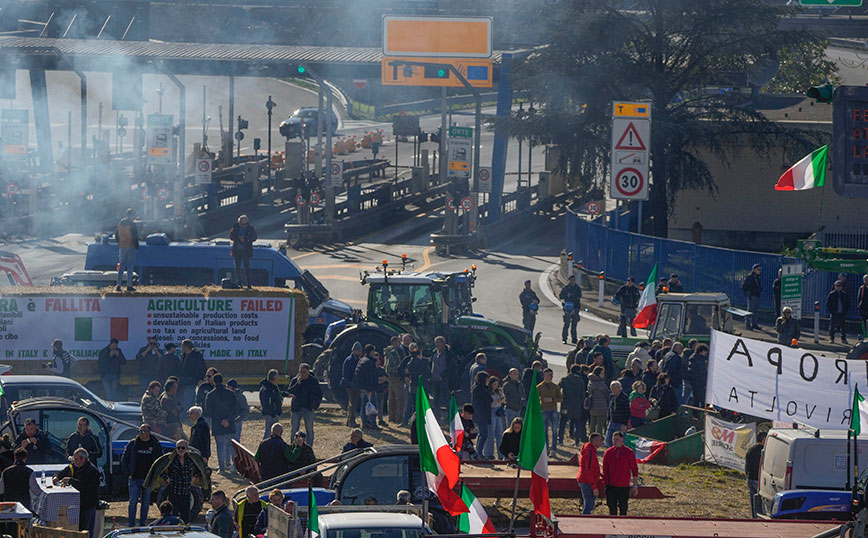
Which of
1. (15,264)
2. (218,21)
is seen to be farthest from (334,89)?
(15,264)

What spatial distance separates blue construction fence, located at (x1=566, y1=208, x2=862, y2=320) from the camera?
33906mm

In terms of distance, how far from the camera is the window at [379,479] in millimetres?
14367

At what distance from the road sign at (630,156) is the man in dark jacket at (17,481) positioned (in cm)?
1847

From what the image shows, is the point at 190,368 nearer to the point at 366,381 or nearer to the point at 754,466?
the point at 366,381

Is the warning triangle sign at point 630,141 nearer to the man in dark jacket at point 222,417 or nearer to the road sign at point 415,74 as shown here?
the man in dark jacket at point 222,417

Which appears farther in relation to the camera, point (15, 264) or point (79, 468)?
point (15, 264)

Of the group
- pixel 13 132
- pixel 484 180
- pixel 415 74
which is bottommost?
pixel 484 180

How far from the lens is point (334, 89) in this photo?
104562 millimetres

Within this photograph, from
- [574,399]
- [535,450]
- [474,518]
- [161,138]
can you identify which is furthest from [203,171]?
[535,450]

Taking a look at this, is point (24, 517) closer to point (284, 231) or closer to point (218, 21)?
point (284, 231)

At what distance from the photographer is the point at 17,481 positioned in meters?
14.6

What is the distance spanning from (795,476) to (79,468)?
835 cm

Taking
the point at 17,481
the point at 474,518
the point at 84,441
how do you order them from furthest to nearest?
the point at 84,441, the point at 17,481, the point at 474,518

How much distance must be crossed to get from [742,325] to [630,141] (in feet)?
21.2
